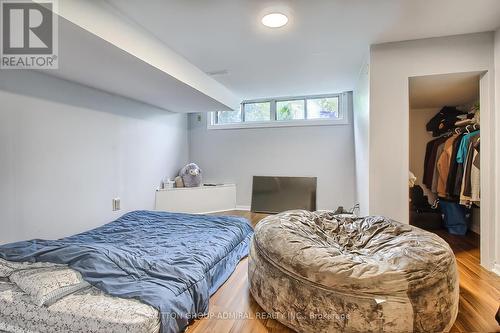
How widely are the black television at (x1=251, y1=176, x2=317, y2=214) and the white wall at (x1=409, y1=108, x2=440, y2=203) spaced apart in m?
1.60

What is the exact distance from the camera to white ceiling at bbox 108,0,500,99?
1896 millimetres

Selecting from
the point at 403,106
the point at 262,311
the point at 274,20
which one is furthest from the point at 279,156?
the point at 262,311

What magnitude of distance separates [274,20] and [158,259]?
6.84ft

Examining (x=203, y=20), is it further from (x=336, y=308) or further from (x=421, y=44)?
(x=336, y=308)

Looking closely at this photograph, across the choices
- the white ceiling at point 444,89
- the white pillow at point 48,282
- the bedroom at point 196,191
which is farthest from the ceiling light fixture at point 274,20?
the white pillow at point 48,282

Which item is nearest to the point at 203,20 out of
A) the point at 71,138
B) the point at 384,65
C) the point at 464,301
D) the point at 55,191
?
the point at 384,65

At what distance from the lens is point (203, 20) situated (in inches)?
82.9

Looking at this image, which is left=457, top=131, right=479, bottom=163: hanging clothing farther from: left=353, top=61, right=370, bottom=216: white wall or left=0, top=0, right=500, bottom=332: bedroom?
left=353, top=61, right=370, bottom=216: white wall

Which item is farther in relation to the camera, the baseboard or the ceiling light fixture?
the baseboard

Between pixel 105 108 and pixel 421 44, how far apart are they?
351 cm

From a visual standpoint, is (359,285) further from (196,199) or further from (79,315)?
(196,199)

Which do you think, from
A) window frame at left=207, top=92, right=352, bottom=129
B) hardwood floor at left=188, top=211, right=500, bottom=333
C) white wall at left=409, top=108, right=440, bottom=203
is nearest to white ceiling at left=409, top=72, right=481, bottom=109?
white wall at left=409, top=108, right=440, bottom=203

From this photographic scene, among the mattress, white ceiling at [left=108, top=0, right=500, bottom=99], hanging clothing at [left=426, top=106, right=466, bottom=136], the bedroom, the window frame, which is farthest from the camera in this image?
the window frame

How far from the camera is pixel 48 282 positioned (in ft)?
4.72
